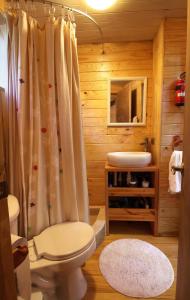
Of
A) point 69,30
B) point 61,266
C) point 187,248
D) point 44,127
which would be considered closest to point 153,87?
point 69,30

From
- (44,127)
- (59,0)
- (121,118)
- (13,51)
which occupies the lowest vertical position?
(44,127)

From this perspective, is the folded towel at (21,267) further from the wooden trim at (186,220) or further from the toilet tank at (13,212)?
the wooden trim at (186,220)

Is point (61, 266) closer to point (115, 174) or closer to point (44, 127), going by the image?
point (44, 127)

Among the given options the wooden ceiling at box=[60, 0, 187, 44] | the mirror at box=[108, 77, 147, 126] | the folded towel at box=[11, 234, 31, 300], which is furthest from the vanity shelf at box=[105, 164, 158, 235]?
the wooden ceiling at box=[60, 0, 187, 44]

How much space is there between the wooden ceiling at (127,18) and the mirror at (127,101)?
0.50 metres

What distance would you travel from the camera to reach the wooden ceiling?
1.74m

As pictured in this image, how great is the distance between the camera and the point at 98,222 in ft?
7.41

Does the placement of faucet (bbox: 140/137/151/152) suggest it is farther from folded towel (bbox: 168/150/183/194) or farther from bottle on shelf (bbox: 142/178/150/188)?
folded towel (bbox: 168/150/183/194)

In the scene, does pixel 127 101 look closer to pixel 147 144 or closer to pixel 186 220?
pixel 147 144

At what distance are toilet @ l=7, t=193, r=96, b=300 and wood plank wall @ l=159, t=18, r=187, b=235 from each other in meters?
1.09

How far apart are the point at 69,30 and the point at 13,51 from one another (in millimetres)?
460

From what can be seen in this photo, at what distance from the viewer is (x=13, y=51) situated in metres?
1.37

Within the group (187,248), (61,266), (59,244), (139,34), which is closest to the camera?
(187,248)

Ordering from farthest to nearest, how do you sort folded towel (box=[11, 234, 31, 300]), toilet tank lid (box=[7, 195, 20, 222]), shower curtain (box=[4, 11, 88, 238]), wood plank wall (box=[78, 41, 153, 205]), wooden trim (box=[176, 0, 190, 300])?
wood plank wall (box=[78, 41, 153, 205]) → shower curtain (box=[4, 11, 88, 238]) → toilet tank lid (box=[7, 195, 20, 222]) → wooden trim (box=[176, 0, 190, 300]) → folded towel (box=[11, 234, 31, 300])
